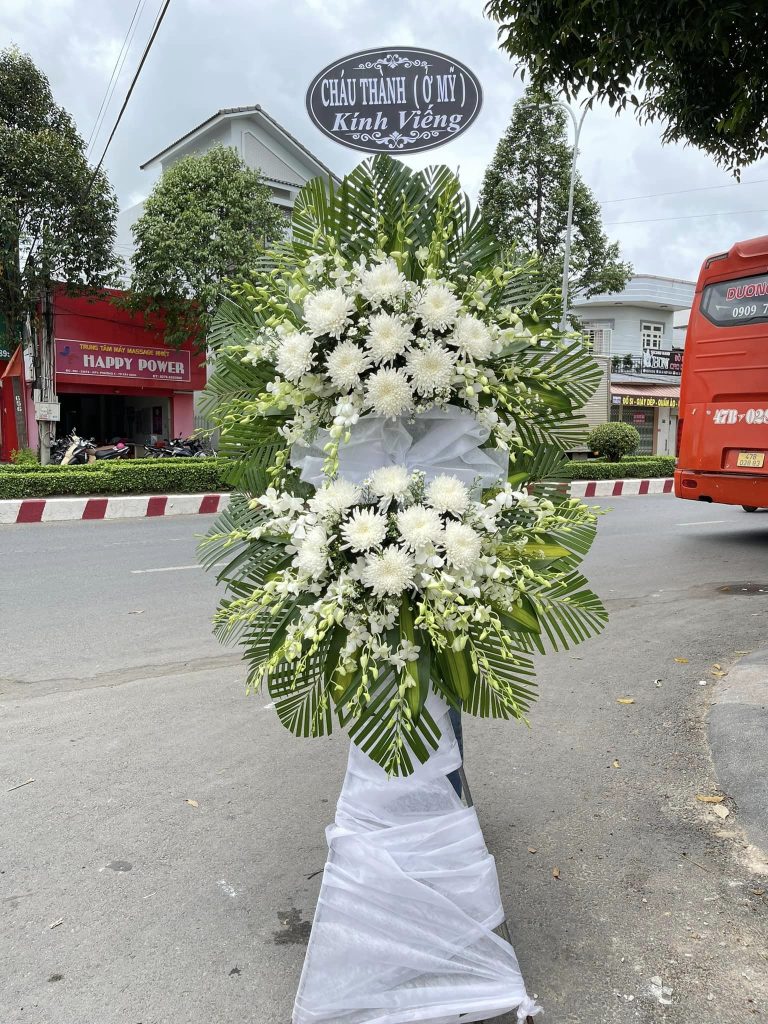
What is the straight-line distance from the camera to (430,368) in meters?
1.92

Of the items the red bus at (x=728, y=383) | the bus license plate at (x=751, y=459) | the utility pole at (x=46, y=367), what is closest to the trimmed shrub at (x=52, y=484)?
the utility pole at (x=46, y=367)

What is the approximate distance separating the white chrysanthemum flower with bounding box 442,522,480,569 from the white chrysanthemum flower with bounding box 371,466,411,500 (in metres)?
0.15

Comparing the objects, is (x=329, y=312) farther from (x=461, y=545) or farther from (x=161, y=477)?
(x=161, y=477)

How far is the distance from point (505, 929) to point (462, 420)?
1326 mm

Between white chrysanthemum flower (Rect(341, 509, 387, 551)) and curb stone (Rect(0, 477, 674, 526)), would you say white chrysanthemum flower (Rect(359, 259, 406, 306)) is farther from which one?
curb stone (Rect(0, 477, 674, 526))

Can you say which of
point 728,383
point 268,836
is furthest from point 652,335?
point 268,836

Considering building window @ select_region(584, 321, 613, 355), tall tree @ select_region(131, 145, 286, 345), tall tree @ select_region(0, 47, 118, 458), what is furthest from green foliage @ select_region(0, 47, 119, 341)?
building window @ select_region(584, 321, 613, 355)

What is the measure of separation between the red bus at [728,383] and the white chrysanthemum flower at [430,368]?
26.3 feet

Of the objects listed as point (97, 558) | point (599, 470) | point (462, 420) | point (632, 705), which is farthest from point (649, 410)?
point (462, 420)

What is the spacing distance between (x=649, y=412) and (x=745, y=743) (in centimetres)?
3124

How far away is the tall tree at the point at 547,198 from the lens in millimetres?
22359

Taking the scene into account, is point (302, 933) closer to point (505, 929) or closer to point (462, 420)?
point (505, 929)

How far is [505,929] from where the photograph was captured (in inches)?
83.0

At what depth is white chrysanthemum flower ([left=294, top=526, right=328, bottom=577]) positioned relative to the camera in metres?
1.90
